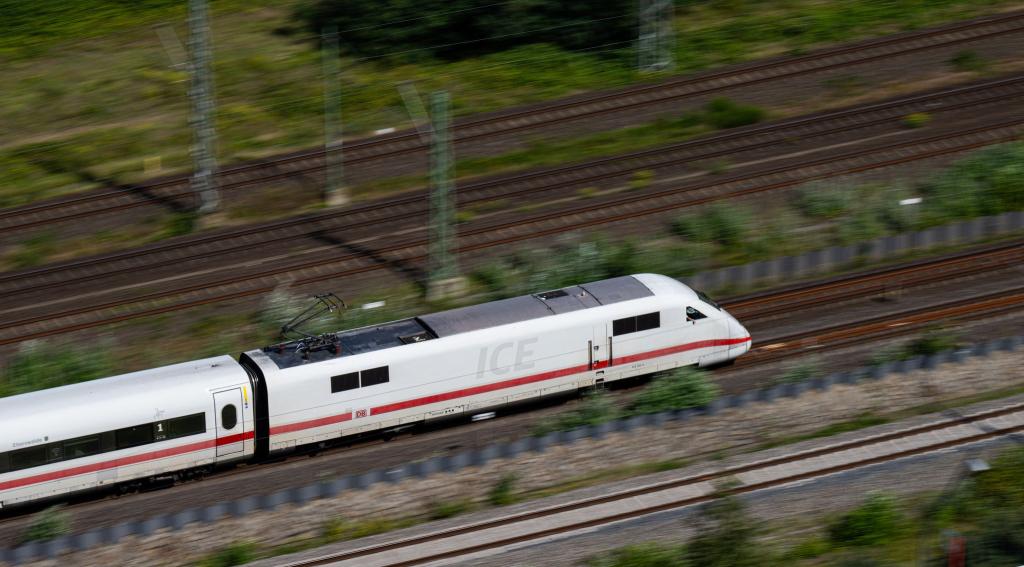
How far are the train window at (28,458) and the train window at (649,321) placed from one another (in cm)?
1479

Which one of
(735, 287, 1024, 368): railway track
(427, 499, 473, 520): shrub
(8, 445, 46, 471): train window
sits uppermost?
(8, 445, 46, 471): train window

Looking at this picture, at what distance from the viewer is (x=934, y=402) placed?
33.8 meters

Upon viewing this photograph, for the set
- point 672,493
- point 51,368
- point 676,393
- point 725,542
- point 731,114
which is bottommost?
point 672,493

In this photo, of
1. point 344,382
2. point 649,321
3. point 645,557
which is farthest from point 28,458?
point 649,321

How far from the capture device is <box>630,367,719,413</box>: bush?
34.1m

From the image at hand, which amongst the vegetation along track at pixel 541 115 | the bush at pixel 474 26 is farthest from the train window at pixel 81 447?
the bush at pixel 474 26

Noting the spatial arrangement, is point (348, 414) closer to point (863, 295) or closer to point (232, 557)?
point (232, 557)

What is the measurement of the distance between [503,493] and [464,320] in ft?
16.6

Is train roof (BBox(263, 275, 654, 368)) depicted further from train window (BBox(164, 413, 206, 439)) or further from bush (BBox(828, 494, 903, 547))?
bush (BBox(828, 494, 903, 547))

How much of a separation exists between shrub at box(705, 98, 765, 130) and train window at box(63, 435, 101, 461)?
32031mm

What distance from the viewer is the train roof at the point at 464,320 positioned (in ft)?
108

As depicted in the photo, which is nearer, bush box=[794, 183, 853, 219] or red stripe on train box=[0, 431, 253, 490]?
red stripe on train box=[0, 431, 253, 490]

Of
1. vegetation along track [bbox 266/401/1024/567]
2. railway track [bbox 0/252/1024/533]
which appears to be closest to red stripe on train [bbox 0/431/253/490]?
railway track [bbox 0/252/1024/533]

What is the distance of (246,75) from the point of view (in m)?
61.7
